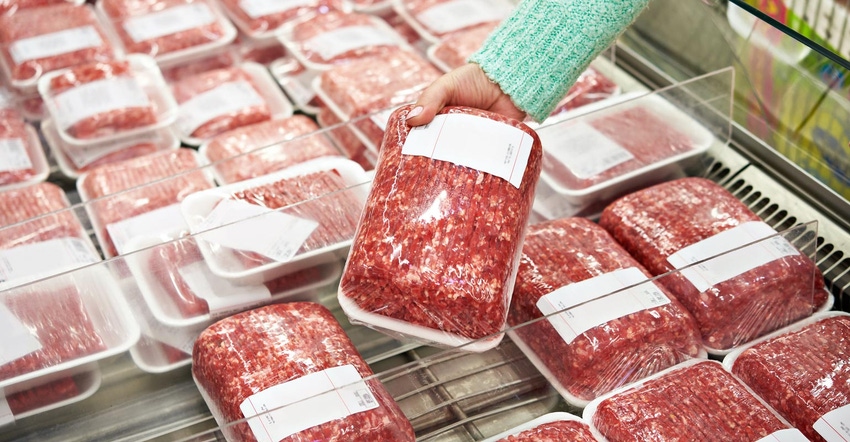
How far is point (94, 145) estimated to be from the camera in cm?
253

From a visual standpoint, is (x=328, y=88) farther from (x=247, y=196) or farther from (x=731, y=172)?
(x=731, y=172)

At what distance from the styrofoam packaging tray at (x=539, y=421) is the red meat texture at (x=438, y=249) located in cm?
20

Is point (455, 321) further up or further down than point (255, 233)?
further up

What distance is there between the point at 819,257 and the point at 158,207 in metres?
1.52

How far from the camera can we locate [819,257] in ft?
6.38

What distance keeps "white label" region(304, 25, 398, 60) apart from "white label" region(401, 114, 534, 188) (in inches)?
49.3

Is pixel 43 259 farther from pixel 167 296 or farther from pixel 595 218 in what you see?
pixel 595 218

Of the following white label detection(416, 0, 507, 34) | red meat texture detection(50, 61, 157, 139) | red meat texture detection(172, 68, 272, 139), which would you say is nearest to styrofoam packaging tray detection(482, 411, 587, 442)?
red meat texture detection(172, 68, 272, 139)

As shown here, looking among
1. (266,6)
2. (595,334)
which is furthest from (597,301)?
(266,6)

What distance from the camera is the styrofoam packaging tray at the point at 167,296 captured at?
1804mm

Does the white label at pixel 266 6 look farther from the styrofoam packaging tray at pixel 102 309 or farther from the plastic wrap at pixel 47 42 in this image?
the styrofoam packaging tray at pixel 102 309

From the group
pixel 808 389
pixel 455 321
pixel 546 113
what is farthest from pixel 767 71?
pixel 455 321

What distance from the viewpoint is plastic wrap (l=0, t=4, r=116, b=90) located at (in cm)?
273

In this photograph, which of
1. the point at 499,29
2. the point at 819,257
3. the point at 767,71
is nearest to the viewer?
the point at 499,29
